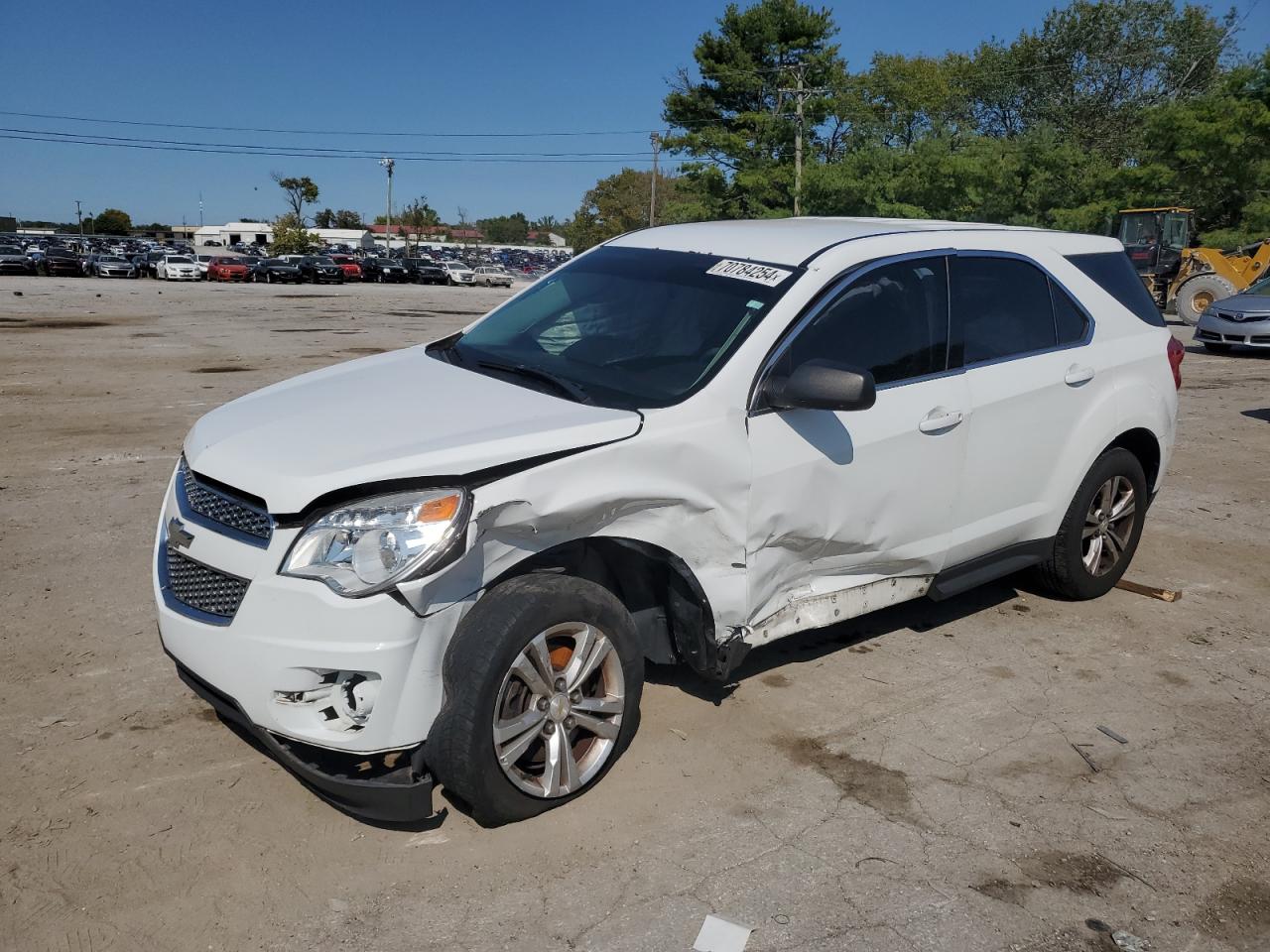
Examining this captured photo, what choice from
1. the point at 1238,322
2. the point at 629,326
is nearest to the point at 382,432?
the point at 629,326

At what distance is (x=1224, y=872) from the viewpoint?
3.15m

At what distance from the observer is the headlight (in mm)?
2879

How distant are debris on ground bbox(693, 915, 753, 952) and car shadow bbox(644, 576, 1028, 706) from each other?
119cm

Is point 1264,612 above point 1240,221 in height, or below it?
below

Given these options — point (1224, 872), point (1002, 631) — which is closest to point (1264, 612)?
point (1002, 631)

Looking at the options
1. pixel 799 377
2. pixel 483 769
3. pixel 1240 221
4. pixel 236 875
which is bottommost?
pixel 236 875

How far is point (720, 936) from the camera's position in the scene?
2.79 m

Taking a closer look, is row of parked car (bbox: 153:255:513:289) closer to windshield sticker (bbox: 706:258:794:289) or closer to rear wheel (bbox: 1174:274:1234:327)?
rear wheel (bbox: 1174:274:1234:327)

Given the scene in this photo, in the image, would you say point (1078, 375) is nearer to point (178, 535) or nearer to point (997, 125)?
point (178, 535)

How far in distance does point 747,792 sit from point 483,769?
3.23ft

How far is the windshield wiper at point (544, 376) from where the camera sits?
3.56 m

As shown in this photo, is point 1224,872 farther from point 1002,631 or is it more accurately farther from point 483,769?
point 483,769

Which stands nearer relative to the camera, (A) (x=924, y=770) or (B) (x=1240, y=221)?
(A) (x=924, y=770)

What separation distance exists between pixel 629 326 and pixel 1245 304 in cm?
1697
